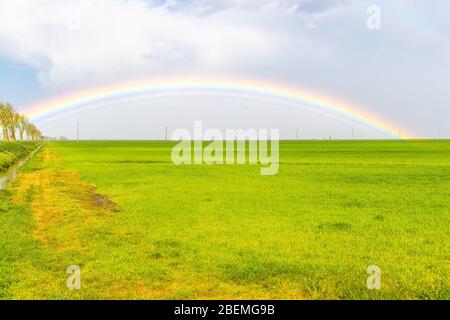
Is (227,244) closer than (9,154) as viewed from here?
Yes

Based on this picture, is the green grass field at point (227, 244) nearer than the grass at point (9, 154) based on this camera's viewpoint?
Yes

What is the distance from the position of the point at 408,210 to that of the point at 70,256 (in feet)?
46.1

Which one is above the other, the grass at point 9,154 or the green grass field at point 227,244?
the grass at point 9,154

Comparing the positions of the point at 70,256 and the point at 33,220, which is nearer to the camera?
the point at 70,256

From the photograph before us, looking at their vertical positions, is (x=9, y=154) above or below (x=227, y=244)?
above

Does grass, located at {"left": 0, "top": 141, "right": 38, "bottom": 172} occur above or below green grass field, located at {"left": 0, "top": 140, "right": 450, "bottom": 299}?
above

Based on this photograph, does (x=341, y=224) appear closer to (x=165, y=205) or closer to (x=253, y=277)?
(x=253, y=277)

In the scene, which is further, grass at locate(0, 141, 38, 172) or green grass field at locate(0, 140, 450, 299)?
grass at locate(0, 141, 38, 172)

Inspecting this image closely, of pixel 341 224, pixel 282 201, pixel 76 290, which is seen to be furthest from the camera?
pixel 282 201

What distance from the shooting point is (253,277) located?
878 cm
